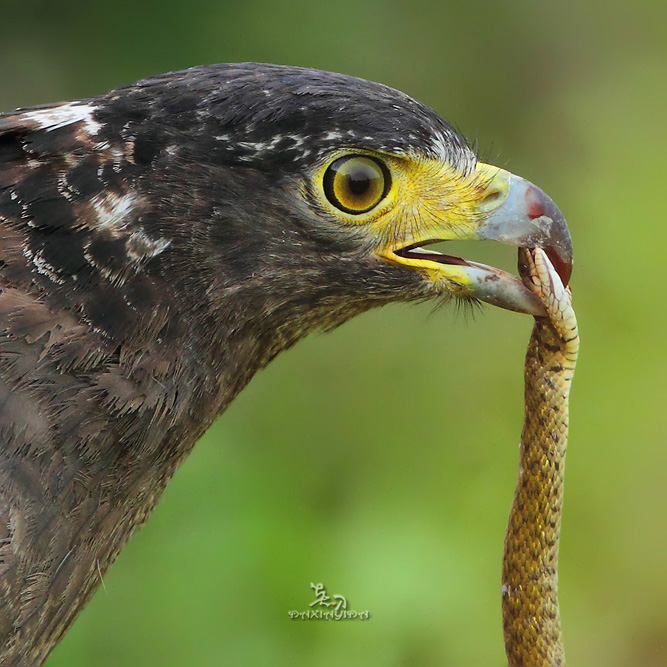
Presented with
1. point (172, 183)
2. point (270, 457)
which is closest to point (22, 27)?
point (270, 457)

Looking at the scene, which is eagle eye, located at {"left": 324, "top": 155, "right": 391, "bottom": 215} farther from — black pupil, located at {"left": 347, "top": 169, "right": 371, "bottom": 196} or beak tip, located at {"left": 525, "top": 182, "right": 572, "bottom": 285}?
beak tip, located at {"left": 525, "top": 182, "right": 572, "bottom": 285}

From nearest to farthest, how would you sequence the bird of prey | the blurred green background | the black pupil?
the bird of prey
the black pupil
the blurred green background

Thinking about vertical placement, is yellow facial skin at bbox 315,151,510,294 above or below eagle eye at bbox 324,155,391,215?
below

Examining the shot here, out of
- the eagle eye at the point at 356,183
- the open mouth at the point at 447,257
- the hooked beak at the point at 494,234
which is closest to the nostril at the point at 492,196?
the hooked beak at the point at 494,234

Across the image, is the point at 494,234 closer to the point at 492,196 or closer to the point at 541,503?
the point at 492,196

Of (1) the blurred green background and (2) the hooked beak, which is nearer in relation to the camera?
(2) the hooked beak
